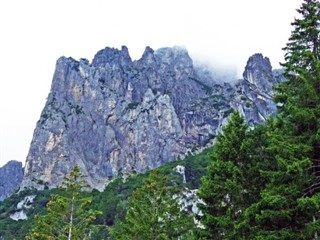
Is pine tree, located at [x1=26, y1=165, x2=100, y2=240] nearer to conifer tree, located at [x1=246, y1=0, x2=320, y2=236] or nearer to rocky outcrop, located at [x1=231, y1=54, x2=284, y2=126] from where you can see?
conifer tree, located at [x1=246, y1=0, x2=320, y2=236]

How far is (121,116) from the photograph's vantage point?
170250mm

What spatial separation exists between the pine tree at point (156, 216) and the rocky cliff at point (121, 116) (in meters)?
122

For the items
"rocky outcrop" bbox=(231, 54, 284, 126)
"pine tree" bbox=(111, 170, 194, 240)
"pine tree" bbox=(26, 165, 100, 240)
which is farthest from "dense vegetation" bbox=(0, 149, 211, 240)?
"pine tree" bbox=(26, 165, 100, 240)

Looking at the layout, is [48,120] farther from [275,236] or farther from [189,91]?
[275,236]

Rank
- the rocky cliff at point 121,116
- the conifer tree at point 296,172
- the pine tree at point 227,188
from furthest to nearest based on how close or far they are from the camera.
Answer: the rocky cliff at point 121,116 < the pine tree at point 227,188 < the conifer tree at point 296,172

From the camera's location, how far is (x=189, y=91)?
19262cm

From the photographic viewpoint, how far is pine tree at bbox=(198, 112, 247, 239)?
21188 millimetres

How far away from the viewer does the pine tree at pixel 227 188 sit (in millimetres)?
21188

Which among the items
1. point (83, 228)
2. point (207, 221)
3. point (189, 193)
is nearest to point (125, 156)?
point (189, 193)

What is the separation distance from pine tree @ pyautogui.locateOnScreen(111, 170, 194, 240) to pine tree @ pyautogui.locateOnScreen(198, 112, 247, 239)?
8005mm

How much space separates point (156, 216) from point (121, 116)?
461 feet

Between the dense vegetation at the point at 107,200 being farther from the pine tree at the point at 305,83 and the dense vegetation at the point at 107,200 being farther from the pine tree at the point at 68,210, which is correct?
the pine tree at the point at 305,83

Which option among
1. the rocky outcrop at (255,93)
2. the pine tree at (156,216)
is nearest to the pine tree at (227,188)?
the pine tree at (156,216)

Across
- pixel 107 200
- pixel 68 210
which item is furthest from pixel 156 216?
pixel 107 200
